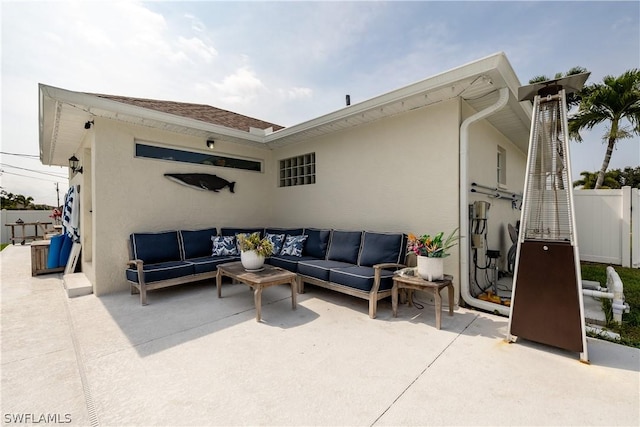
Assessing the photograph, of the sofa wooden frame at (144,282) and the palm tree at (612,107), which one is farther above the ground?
the palm tree at (612,107)

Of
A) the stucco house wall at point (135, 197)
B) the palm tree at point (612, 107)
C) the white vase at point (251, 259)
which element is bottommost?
the white vase at point (251, 259)

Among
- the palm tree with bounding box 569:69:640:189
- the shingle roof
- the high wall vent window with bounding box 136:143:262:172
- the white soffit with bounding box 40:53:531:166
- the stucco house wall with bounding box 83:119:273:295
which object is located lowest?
the stucco house wall with bounding box 83:119:273:295

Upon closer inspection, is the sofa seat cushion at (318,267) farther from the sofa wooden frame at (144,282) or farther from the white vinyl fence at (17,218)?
the white vinyl fence at (17,218)

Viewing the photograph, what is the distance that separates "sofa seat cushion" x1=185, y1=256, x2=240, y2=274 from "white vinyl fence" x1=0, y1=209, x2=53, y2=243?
14.0 m

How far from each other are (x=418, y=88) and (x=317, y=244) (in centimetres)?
313

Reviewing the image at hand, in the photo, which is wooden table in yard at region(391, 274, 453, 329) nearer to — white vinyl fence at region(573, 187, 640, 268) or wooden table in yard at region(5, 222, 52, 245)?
white vinyl fence at region(573, 187, 640, 268)

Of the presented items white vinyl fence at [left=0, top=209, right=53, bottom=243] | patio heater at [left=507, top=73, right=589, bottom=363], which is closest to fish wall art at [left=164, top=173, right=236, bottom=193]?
patio heater at [left=507, top=73, right=589, bottom=363]

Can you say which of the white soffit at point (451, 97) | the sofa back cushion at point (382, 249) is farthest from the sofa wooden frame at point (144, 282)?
the white soffit at point (451, 97)

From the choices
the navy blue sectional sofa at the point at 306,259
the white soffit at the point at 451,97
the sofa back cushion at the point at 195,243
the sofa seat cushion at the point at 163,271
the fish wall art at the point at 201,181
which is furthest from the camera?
the fish wall art at the point at 201,181

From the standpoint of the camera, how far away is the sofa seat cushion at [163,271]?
13.5 feet

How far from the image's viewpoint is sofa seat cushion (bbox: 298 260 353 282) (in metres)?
4.15

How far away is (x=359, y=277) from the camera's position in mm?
3688

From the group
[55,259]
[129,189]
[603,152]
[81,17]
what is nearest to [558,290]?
[129,189]

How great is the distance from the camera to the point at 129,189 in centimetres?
489
